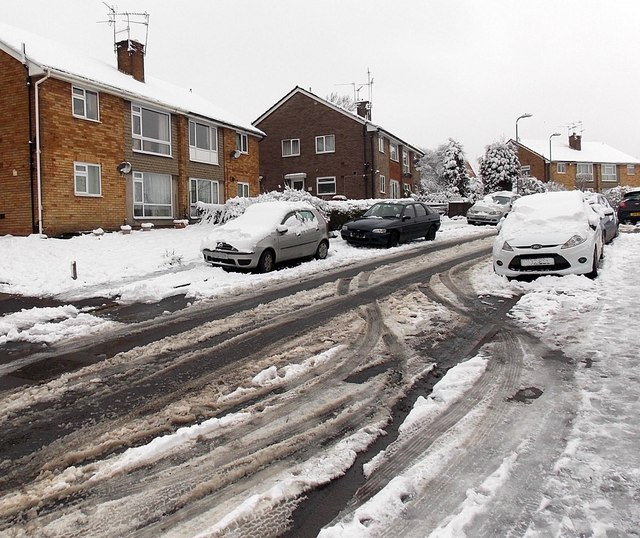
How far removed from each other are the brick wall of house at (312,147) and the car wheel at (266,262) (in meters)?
23.0

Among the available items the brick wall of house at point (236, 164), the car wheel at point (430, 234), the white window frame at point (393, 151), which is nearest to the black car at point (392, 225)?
the car wheel at point (430, 234)

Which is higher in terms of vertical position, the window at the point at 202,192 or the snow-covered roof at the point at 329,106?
the snow-covered roof at the point at 329,106

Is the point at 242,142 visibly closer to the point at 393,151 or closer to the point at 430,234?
the point at 430,234

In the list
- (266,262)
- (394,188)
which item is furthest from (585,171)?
(266,262)

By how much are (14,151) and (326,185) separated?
21.2 metres

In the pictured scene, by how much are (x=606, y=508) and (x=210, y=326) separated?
5188mm

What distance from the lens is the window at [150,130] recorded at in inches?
844

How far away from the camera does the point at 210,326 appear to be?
696 cm

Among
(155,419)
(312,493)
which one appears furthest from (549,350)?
(155,419)

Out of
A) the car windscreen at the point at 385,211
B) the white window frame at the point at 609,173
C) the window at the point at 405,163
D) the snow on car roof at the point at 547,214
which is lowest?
the snow on car roof at the point at 547,214

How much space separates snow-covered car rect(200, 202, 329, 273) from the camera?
38.8 feet

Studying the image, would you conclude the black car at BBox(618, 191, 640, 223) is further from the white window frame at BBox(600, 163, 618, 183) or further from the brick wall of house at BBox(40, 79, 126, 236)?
the white window frame at BBox(600, 163, 618, 183)

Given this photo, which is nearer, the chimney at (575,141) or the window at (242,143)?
the window at (242,143)

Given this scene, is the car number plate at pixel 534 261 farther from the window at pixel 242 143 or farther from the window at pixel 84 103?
the window at pixel 242 143
